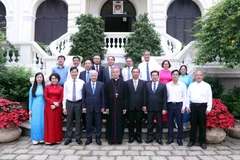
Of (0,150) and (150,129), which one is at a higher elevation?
(150,129)

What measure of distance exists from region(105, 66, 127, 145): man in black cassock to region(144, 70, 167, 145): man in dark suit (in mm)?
622

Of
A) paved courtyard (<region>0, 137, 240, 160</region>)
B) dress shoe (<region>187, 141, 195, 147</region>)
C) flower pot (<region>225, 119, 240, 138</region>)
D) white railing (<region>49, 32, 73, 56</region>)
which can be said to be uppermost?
white railing (<region>49, 32, 73, 56</region>)

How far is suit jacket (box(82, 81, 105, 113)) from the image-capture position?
5.66 meters

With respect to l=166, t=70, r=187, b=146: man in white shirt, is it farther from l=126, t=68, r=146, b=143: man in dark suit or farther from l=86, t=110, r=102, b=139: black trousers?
l=86, t=110, r=102, b=139: black trousers

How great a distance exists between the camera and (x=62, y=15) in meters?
14.5

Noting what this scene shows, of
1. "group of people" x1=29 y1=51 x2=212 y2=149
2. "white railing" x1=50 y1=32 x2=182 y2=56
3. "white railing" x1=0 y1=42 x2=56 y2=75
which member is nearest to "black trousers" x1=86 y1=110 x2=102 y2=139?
"group of people" x1=29 y1=51 x2=212 y2=149

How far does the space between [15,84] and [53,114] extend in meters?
3.02

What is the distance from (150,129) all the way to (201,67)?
12.4 ft

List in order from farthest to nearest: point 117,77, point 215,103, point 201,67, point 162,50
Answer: point 162,50
point 201,67
point 215,103
point 117,77

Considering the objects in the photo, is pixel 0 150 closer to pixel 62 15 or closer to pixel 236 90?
pixel 236 90

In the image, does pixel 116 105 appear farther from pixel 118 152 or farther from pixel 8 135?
pixel 8 135

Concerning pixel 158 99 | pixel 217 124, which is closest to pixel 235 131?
pixel 217 124

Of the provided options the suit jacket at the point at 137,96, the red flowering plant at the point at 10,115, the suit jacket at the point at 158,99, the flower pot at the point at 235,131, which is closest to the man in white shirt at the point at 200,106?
the suit jacket at the point at 158,99

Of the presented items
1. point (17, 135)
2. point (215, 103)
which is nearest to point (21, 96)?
point (17, 135)
